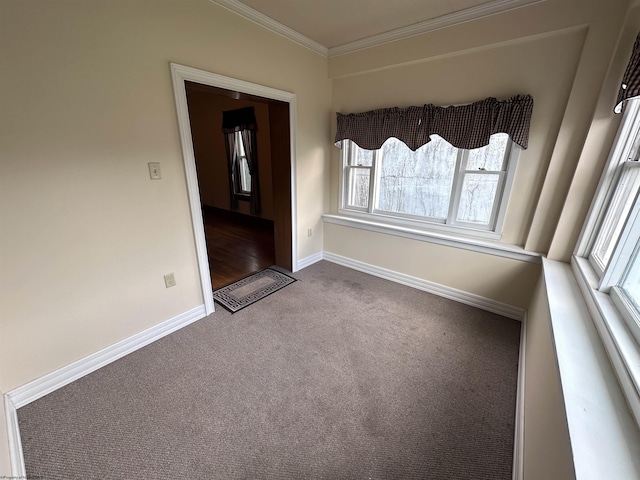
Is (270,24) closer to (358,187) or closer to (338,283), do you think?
(358,187)

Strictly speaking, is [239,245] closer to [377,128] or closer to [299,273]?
[299,273]

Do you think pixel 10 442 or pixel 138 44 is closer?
pixel 10 442

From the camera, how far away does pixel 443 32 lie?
7.28ft

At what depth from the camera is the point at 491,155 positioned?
7.60ft

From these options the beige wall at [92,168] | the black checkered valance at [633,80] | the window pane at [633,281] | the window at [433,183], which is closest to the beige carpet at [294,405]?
the beige wall at [92,168]

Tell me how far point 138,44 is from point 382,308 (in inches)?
107

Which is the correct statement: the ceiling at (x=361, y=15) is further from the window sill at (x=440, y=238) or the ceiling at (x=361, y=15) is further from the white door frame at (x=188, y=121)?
the window sill at (x=440, y=238)

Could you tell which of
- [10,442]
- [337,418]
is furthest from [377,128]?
[10,442]

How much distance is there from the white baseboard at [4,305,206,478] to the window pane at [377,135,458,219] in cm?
235

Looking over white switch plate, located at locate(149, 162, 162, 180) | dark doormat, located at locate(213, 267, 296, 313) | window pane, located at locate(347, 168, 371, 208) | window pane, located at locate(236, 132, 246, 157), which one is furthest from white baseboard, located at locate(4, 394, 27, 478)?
window pane, located at locate(236, 132, 246, 157)

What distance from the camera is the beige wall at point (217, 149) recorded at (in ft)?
15.8

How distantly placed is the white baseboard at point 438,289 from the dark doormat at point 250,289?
0.82m

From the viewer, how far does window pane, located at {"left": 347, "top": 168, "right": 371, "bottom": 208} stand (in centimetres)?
316

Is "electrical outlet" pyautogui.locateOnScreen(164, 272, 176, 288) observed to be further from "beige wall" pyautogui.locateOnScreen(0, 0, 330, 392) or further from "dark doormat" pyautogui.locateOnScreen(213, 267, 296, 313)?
"dark doormat" pyautogui.locateOnScreen(213, 267, 296, 313)
